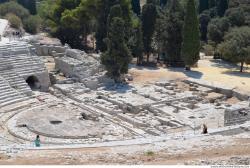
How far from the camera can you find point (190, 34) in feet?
131

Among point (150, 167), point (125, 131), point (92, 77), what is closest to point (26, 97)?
point (92, 77)

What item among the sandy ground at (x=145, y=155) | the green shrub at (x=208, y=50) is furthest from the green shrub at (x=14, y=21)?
the sandy ground at (x=145, y=155)

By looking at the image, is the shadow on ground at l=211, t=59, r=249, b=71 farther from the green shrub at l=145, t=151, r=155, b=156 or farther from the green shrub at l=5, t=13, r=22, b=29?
the green shrub at l=145, t=151, r=155, b=156

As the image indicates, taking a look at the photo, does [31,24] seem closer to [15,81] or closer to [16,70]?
[16,70]

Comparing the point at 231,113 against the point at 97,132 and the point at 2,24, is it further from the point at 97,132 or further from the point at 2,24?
the point at 2,24

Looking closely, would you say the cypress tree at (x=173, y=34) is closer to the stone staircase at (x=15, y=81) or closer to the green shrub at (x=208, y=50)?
the green shrub at (x=208, y=50)

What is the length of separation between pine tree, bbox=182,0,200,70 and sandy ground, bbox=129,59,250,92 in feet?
4.66

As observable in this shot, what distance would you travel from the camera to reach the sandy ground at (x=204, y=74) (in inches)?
1473

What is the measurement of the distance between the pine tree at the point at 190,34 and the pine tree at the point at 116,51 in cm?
594

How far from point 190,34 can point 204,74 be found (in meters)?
3.27

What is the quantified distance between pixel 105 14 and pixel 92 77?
830cm

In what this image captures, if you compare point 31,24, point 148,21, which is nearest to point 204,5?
point 31,24

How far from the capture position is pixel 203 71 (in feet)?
135

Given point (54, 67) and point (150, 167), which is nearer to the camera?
point (150, 167)
